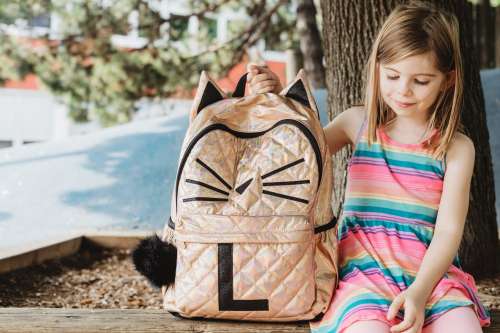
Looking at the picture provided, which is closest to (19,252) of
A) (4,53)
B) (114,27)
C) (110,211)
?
(110,211)

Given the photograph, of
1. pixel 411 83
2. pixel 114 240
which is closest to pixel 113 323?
pixel 411 83

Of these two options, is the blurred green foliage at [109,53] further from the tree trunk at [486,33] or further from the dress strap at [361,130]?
the dress strap at [361,130]

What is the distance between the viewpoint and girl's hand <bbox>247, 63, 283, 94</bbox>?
86.3 inches

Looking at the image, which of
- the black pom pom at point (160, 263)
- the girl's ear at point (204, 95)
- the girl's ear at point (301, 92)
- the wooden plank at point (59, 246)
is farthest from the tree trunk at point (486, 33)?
the black pom pom at point (160, 263)

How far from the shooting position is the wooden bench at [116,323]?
1.93 m

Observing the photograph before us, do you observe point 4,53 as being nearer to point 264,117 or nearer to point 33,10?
point 33,10

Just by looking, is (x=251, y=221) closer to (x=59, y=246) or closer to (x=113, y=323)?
(x=113, y=323)

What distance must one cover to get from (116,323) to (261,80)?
2.91 feet

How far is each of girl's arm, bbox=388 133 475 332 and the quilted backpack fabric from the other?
0.81ft

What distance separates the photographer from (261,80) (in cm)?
220

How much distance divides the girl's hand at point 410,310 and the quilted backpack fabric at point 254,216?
0.21 m

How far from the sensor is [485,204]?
129 inches

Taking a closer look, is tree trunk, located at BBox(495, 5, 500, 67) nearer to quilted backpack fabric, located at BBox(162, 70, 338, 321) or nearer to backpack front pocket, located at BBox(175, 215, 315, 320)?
quilted backpack fabric, located at BBox(162, 70, 338, 321)

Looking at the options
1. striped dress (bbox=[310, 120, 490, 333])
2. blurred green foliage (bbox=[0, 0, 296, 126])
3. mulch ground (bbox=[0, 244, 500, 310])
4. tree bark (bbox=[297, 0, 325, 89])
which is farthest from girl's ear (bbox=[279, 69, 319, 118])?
blurred green foliage (bbox=[0, 0, 296, 126])
